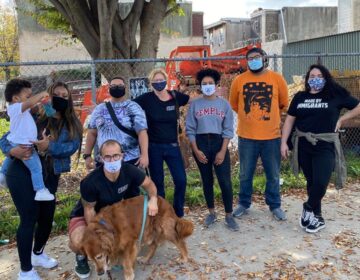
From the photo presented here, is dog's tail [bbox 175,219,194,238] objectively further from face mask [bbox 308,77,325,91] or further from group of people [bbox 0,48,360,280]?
face mask [bbox 308,77,325,91]

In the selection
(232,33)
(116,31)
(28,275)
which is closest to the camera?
(28,275)

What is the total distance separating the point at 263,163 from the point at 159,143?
56.1 inches

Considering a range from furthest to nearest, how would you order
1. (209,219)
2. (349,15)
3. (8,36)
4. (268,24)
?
1. (268,24)
2. (8,36)
3. (349,15)
4. (209,219)

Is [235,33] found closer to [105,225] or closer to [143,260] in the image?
[143,260]

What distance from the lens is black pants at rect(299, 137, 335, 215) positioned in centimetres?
457

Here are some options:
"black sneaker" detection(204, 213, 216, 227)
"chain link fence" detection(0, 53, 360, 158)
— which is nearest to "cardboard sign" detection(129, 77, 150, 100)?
"chain link fence" detection(0, 53, 360, 158)

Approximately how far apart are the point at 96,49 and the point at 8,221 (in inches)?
140

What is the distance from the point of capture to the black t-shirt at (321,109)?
4.51 m

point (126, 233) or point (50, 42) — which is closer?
point (126, 233)

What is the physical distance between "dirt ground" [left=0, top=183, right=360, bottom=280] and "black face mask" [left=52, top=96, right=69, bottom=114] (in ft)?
5.33

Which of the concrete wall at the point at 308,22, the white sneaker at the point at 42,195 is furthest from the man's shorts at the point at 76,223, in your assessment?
the concrete wall at the point at 308,22

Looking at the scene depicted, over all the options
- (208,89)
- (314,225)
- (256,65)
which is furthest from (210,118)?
(314,225)

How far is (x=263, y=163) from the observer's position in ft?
16.6

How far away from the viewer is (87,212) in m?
3.71
